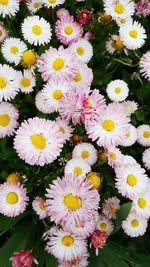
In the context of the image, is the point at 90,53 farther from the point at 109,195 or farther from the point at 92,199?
the point at 92,199

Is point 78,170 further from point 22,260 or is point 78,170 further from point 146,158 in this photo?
point 146,158

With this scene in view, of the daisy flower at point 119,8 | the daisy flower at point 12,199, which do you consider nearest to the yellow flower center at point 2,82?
the daisy flower at point 12,199

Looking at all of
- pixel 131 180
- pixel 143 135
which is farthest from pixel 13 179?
pixel 143 135

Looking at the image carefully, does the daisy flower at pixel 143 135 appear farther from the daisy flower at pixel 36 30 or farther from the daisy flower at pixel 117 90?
the daisy flower at pixel 36 30

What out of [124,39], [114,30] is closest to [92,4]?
[114,30]

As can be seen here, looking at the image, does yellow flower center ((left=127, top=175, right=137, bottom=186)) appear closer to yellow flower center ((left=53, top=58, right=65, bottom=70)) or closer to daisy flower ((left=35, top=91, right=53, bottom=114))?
daisy flower ((left=35, top=91, right=53, bottom=114))
